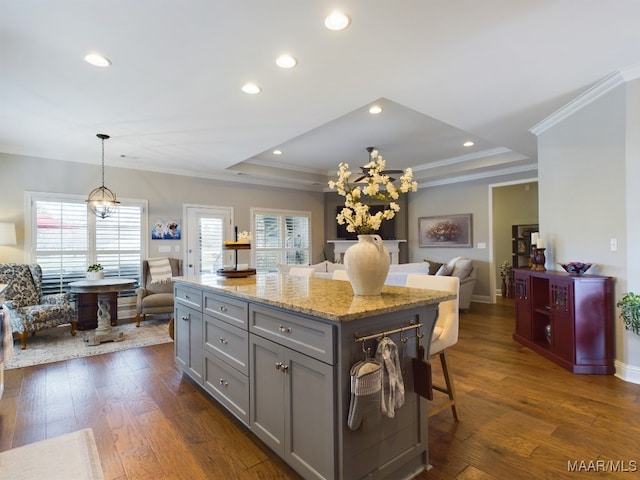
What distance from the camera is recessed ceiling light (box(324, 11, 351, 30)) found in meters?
2.09

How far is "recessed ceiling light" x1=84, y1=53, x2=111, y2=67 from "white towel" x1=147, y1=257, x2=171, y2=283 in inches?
146

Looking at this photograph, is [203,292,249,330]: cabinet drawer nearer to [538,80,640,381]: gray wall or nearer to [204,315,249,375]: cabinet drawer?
[204,315,249,375]: cabinet drawer

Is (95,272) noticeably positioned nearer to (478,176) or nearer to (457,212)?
(457,212)

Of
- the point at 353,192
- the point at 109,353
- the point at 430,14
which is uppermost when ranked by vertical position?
the point at 430,14

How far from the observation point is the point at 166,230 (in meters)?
6.15

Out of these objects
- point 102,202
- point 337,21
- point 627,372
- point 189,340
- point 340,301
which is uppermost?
point 337,21

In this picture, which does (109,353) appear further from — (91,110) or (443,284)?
(443,284)

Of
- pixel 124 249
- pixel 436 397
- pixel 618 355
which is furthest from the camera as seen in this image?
pixel 124 249

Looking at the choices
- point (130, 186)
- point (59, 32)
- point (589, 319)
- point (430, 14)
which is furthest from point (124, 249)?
point (589, 319)

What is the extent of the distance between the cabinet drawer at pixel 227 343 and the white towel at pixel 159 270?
11.6 feet

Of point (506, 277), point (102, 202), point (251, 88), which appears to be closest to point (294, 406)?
point (251, 88)

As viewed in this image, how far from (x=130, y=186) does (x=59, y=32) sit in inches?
153

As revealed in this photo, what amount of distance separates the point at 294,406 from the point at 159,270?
483 cm

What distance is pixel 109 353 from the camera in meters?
3.91
